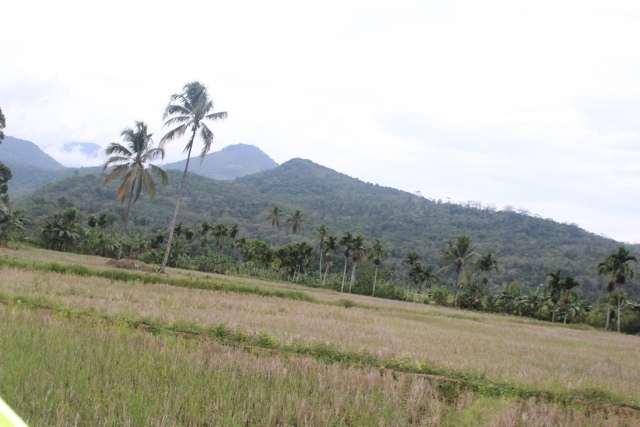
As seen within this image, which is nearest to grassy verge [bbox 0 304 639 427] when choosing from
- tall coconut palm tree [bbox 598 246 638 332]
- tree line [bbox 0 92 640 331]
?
tree line [bbox 0 92 640 331]

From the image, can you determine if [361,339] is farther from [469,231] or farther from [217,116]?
[469,231]

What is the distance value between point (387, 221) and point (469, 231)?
99.7 feet

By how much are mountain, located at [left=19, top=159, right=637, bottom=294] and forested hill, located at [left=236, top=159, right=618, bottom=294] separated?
19cm

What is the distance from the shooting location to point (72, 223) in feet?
163

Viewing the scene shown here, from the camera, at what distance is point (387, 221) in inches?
5472

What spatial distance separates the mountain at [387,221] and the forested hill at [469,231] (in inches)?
7.6

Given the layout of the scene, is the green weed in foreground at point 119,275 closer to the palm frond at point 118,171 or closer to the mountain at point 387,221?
the palm frond at point 118,171

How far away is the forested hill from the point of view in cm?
9838

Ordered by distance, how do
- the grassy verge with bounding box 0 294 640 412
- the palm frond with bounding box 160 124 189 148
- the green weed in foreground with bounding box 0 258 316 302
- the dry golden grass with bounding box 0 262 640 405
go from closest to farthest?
the grassy verge with bounding box 0 294 640 412, the dry golden grass with bounding box 0 262 640 405, the green weed in foreground with bounding box 0 258 316 302, the palm frond with bounding box 160 124 189 148

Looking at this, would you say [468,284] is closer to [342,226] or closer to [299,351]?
[299,351]

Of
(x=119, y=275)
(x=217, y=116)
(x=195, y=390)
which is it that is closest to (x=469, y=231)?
(x=217, y=116)

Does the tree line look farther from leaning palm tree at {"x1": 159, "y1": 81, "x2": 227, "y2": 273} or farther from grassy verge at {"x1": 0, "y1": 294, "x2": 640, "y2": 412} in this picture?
grassy verge at {"x1": 0, "y1": 294, "x2": 640, "y2": 412}

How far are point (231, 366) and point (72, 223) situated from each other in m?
52.1

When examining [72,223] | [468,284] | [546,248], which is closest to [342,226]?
[546,248]
